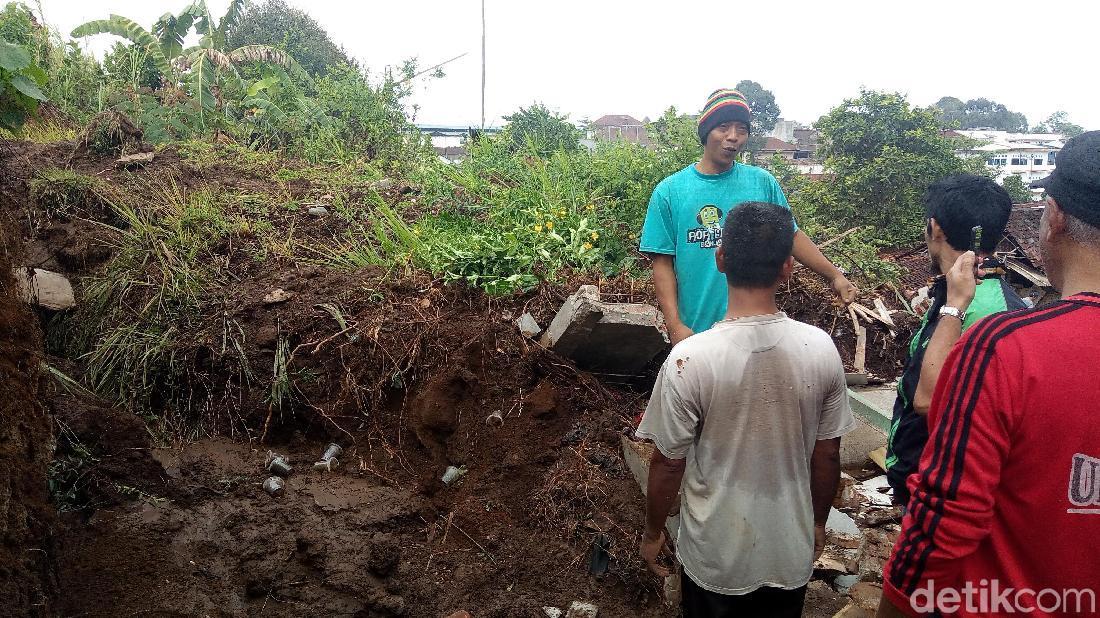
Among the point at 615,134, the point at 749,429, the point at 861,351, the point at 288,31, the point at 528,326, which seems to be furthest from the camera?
the point at 288,31

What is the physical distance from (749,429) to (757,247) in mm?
561

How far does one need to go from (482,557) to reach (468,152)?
6.18 metres

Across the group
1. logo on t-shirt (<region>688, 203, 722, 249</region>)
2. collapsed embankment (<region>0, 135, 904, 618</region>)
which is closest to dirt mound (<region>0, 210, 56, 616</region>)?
collapsed embankment (<region>0, 135, 904, 618</region>)

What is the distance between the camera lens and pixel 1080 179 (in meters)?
1.44

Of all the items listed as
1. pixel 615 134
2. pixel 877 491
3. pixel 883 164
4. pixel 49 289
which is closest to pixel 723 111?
pixel 877 491

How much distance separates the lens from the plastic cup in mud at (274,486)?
4176 mm

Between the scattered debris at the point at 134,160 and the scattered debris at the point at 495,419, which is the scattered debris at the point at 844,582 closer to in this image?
the scattered debris at the point at 495,419

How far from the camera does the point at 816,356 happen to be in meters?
2.09

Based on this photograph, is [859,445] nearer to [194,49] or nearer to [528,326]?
[528,326]

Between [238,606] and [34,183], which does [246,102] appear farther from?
[238,606]

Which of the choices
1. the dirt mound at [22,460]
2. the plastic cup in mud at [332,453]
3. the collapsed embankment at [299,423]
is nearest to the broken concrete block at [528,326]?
the collapsed embankment at [299,423]

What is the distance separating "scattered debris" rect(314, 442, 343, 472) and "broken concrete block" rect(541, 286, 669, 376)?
63.2 inches

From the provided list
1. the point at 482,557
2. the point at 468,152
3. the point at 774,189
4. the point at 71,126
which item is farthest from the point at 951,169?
the point at 71,126

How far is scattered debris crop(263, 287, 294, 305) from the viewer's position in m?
5.21
